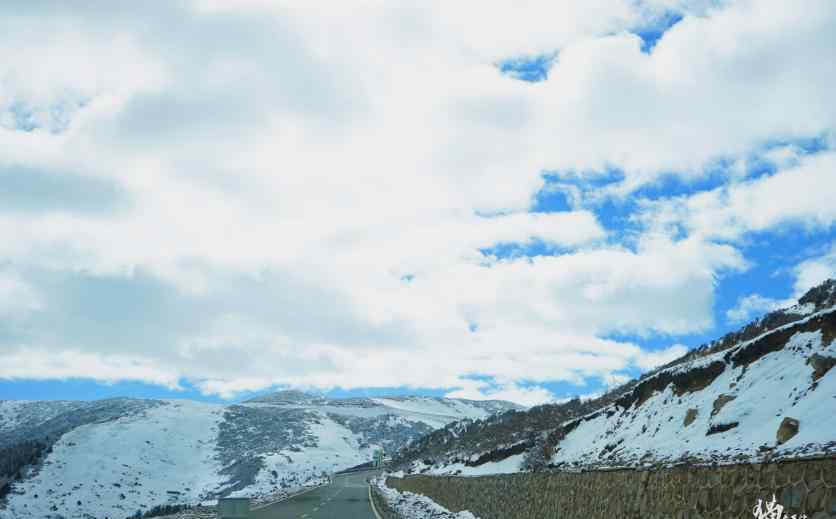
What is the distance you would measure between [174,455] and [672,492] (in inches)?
5518

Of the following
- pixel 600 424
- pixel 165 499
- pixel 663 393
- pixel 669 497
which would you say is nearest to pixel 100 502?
pixel 165 499

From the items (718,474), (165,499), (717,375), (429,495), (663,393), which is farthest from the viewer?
(165,499)

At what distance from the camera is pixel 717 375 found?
66.8 ft

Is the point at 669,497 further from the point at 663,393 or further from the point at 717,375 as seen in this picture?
the point at 663,393

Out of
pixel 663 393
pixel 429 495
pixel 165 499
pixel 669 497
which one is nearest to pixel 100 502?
pixel 165 499

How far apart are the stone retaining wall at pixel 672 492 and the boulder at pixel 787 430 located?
1959mm

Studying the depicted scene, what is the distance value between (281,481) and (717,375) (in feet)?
331

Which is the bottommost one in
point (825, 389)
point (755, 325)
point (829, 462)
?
point (829, 462)

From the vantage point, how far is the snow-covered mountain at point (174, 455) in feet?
287

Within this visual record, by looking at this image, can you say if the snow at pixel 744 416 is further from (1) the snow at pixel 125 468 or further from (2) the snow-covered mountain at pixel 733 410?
(1) the snow at pixel 125 468

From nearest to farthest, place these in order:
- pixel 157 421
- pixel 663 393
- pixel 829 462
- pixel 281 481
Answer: pixel 829 462 → pixel 663 393 → pixel 281 481 → pixel 157 421

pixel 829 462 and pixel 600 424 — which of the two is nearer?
pixel 829 462

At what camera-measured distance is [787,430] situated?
10.9 meters

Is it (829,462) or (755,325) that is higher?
(755,325)
